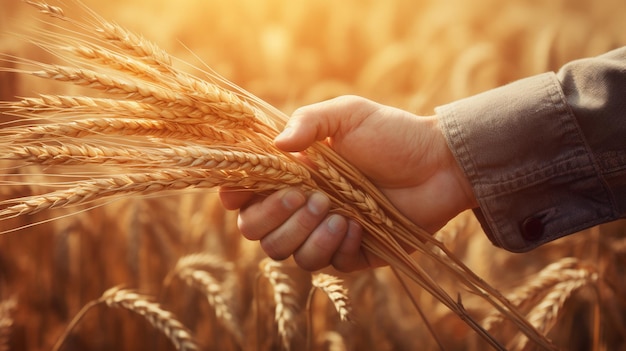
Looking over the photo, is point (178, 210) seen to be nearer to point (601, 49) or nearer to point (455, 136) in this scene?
point (455, 136)

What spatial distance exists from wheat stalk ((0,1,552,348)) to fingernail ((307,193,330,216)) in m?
0.02

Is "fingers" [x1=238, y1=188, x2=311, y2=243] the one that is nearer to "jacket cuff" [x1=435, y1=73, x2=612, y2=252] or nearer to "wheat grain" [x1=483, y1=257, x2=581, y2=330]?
"jacket cuff" [x1=435, y1=73, x2=612, y2=252]

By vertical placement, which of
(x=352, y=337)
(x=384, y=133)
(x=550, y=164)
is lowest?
(x=352, y=337)

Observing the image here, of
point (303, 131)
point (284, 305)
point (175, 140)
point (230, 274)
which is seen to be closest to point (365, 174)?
point (303, 131)

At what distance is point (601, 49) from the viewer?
3514 mm

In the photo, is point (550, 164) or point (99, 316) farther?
point (99, 316)

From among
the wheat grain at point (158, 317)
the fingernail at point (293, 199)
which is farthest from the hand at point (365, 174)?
the wheat grain at point (158, 317)

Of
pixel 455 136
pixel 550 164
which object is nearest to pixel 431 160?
pixel 455 136

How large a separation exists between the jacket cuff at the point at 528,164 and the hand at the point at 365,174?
0.12 meters

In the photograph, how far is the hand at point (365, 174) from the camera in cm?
126

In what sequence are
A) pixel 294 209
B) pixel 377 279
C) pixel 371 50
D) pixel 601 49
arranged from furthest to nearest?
pixel 371 50, pixel 601 49, pixel 377 279, pixel 294 209

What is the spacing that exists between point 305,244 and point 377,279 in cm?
76

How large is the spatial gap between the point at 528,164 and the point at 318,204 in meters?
0.50

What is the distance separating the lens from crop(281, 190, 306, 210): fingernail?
1.20 m
